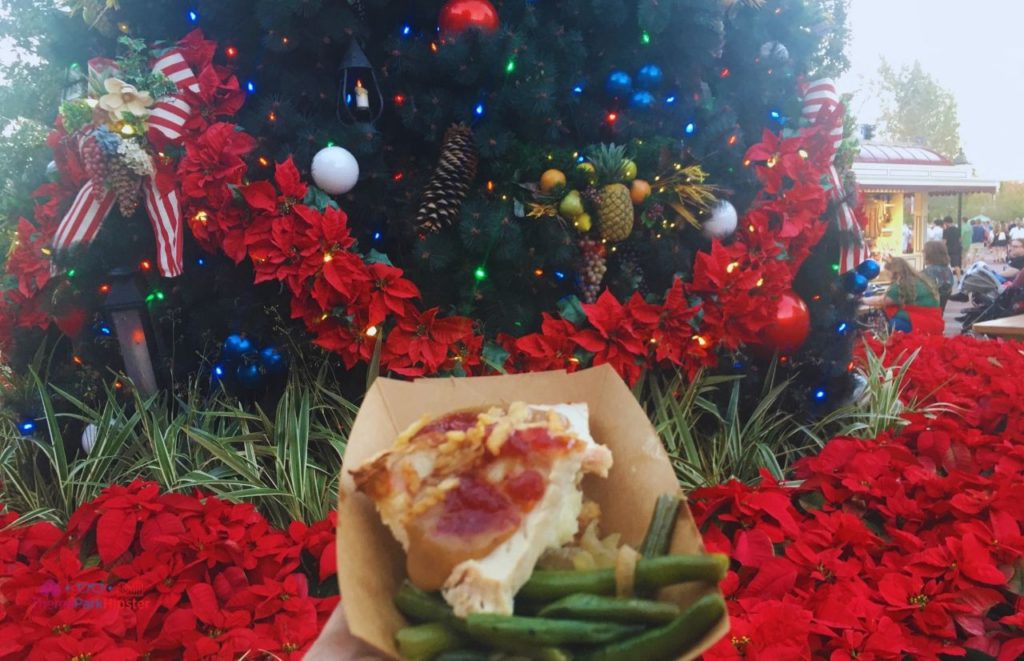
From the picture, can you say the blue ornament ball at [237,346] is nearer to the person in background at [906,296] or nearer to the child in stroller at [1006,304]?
the person in background at [906,296]

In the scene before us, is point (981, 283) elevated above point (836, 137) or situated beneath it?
situated beneath

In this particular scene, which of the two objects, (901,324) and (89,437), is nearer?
(89,437)

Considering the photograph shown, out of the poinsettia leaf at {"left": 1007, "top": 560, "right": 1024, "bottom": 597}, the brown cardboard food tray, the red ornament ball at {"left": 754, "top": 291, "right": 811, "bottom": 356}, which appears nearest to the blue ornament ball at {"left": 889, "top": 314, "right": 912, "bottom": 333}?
the red ornament ball at {"left": 754, "top": 291, "right": 811, "bottom": 356}

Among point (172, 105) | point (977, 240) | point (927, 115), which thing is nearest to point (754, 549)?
point (172, 105)

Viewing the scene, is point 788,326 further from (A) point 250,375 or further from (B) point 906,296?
(B) point 906,296

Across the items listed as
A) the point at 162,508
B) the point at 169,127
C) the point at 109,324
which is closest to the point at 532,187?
the point at 169,127

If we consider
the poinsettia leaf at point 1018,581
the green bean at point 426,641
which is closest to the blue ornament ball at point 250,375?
the green bean at point 426,641

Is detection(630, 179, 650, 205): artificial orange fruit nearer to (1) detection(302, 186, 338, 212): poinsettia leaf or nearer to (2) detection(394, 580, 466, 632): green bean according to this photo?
(1) detection(302, 186, 338, 212): poinsettia leaf
